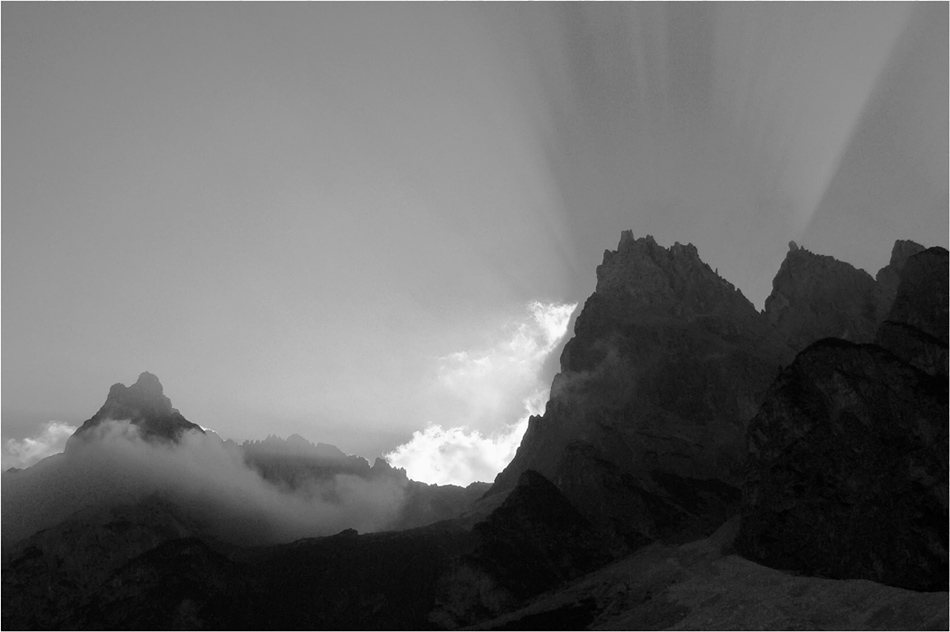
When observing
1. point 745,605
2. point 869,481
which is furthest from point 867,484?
point 745,605

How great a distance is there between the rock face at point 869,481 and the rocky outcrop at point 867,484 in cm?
26

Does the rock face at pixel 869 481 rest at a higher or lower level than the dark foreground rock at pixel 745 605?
higher

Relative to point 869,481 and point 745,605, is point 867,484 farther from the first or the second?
point 745,605

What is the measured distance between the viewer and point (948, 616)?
127188 mm

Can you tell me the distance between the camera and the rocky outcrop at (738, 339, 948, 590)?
164 m

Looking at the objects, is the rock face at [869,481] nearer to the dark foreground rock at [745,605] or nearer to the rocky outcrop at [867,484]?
the rocky outcrop at [867,484]

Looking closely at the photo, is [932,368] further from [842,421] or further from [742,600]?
[742,600]

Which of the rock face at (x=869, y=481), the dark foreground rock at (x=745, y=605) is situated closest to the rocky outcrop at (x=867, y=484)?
the rock face at (x=869, y=481)

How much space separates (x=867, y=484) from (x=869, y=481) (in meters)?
0.96

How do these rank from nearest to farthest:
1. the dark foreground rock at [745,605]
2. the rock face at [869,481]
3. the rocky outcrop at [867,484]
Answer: the dark foreground rock at [745,605] → the rocky outcrop at [867,484] → the rock face at [869,481]

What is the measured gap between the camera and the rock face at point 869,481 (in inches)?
6467

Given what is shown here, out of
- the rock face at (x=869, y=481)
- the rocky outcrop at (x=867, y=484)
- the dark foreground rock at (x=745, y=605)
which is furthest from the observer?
the rock face at (x=869, y=481)

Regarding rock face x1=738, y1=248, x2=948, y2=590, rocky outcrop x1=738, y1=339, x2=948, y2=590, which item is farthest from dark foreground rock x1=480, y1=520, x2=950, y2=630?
rock face x1=738, y1=248, x2=948, y2=590

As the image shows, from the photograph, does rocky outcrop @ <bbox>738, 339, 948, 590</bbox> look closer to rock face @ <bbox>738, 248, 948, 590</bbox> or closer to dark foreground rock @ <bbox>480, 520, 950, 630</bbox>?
rock face @ <bbox>738, 248, 948, 590</bbox>
